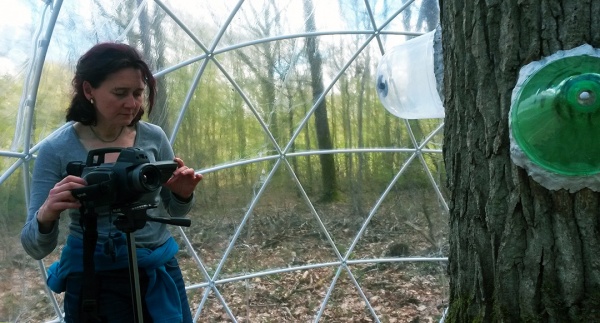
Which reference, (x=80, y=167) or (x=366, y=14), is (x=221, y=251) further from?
(x=80, y=167)

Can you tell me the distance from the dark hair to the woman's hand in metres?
0.48

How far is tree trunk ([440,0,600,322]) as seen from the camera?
1.95m

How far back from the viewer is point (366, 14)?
6.46 metres

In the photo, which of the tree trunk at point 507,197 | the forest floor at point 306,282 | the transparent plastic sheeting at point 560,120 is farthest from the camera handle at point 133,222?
the forest floor at point 306,282

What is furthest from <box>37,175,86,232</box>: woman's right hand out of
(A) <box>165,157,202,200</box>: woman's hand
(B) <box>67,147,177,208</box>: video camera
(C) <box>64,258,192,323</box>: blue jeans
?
(A) <box>165,157,202,200</box>: woman's hand

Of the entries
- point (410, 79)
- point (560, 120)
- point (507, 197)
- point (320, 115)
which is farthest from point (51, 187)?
point (320, 115)

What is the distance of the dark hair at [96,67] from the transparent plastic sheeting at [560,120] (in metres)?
1.77

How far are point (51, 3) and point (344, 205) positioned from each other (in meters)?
4.18

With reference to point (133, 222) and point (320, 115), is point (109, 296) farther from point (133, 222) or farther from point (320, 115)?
point (320, 115)

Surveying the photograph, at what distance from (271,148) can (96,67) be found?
161 inches

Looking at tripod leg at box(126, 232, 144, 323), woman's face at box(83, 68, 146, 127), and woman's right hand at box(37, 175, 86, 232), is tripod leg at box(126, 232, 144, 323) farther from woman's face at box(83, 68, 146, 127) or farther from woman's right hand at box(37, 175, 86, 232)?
woman's face at box(83, 68, 146, 127)

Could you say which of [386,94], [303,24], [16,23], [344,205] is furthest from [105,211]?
[344,205]

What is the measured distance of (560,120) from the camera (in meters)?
1.94

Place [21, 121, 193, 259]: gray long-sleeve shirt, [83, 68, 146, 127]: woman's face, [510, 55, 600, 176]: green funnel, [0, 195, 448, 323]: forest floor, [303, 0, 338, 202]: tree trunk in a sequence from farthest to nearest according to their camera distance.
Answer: [0, 195, 448, 323]: forest floor
[303, 0, 338, 202]: tree trunk
[83, 68, 146, 127]: woman's face
[21, 121, 193, 259]: gray long-sleeve shirt
[510, 55, 600, 176]: green funnel
